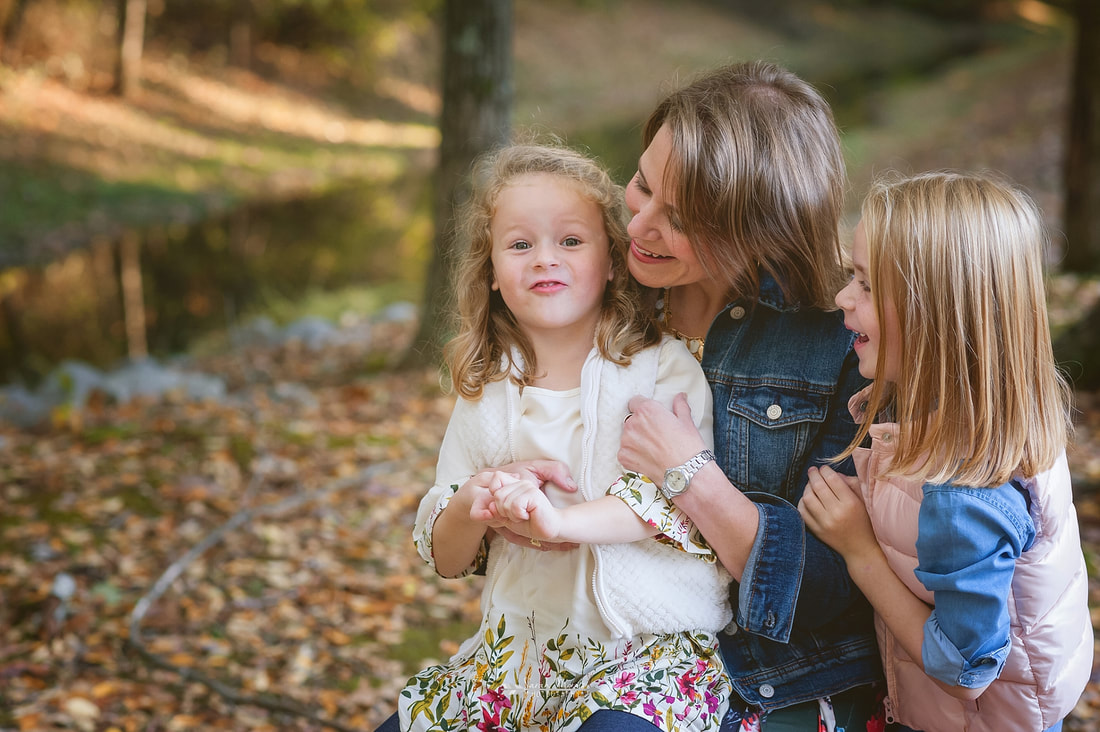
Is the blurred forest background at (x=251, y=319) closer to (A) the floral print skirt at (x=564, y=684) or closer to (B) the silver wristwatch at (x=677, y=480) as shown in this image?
(B) the silver wristwatch at (x=677, y=480)

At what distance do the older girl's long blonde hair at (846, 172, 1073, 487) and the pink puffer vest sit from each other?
0.08 m

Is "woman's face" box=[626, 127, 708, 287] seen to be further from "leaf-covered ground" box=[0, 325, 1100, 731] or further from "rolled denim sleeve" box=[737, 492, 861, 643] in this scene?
"leaf-covered ground" box=[0, 325, 1100, 731]

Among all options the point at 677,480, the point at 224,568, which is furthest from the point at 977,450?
the point at 224,568

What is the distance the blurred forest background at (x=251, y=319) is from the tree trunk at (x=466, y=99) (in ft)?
0.30

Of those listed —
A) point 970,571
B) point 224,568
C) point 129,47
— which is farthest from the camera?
point 129,47

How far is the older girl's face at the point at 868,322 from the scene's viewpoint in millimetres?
1716

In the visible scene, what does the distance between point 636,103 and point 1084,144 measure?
51.6 feet

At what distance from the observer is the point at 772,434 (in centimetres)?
197

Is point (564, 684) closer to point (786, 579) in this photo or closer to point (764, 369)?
point (786, 579)

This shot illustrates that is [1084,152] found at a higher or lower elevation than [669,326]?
higher

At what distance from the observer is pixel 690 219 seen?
1955mm

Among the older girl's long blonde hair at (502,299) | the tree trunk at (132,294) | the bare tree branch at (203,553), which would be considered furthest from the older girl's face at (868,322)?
the tree trunk at (132,294)

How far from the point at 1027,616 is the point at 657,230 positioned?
3.26ft

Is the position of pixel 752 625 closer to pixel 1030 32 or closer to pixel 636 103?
pixel 636 103
